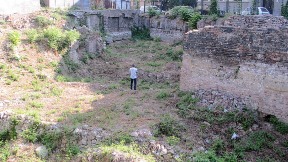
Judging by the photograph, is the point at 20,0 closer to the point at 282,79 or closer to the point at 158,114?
the point at 158,114

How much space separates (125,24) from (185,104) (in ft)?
46.3

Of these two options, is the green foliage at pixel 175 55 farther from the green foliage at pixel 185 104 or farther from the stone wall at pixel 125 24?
the green foliage at pixel 185 104

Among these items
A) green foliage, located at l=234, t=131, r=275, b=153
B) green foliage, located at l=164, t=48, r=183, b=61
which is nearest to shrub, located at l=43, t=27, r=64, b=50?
green foliage, located at l=164, t=48, r=183, b=61

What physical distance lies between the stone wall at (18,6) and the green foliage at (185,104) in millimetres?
9693

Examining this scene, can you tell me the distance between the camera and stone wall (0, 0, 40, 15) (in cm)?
1731

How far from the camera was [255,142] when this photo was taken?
10109 millimetres

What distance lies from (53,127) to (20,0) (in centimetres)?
998

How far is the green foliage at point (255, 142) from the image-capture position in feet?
32.4

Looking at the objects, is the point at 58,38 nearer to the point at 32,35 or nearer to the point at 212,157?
the point at 32,35

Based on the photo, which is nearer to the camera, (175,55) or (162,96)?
(162,96)

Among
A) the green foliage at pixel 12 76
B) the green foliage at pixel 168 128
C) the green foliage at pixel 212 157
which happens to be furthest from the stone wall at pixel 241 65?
the green foliage at pixel 12 76

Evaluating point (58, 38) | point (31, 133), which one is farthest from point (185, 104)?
point (58, 38)

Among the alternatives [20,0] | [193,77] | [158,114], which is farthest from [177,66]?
[20,0]

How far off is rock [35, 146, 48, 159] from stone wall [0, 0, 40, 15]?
937 centimetres
